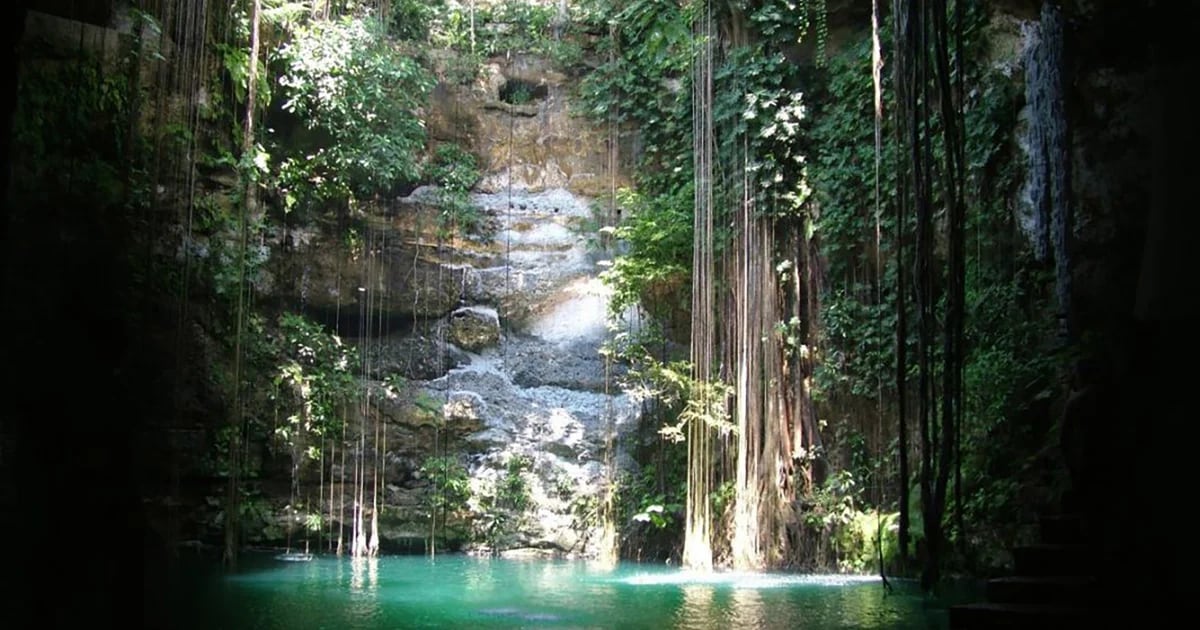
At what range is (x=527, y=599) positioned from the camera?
20.7ft

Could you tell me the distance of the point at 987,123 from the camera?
327 inches

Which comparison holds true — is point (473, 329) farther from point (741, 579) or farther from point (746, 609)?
point (746, 609)

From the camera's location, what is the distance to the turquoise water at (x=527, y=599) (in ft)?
16.5

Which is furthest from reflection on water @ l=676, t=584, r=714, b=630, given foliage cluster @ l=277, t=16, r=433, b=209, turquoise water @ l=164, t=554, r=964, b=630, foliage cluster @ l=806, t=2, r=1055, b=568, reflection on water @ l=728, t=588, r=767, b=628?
foliage cluster @ l=277, t=16, r=433, b=209

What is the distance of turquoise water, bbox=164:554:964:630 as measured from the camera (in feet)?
16.5

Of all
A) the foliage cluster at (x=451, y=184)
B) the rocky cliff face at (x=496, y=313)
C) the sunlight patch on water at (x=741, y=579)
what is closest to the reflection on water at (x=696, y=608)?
the sunlight patch on water at (x=741, y=579)

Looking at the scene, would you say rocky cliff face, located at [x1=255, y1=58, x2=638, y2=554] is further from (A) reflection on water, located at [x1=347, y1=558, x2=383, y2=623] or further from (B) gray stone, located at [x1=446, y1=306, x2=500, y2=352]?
(A) reflection on water, located at [x1=347, y1=558, x2=383, y2=623]

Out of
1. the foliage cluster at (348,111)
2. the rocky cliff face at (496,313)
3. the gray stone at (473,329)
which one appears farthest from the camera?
the gray stone at (473,329)

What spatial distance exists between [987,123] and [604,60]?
6.48 meters

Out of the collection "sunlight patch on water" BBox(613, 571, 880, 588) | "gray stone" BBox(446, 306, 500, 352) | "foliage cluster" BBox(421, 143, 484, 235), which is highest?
"foliage cluster" BBox(421, 143, 484, 235)

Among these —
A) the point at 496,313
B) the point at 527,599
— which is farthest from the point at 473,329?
the point at 527,599

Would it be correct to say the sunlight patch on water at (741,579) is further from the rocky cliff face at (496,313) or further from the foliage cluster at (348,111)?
the foliage cluster at (348,111)

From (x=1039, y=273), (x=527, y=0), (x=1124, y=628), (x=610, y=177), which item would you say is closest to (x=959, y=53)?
(x=1124, y=628)

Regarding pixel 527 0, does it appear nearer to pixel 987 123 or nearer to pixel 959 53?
pixel 987 123
